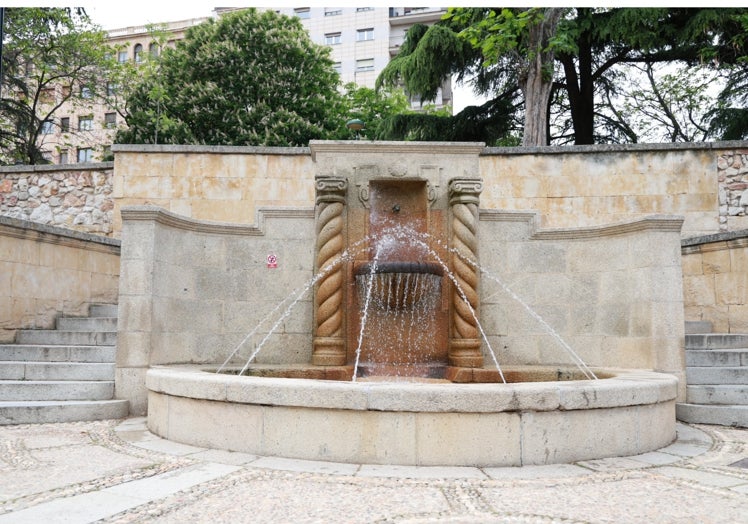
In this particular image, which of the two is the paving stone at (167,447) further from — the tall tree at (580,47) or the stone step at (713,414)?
the tall tree at (580,47)

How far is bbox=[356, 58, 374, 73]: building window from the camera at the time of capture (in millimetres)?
45344

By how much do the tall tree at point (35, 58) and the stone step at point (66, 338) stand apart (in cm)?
1445

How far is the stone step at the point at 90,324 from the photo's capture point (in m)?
8.31

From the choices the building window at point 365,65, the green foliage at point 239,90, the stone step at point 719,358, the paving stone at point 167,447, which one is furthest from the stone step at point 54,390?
the building window at point 365,65

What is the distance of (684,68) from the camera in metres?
21.0

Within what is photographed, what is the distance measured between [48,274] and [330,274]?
4448mm

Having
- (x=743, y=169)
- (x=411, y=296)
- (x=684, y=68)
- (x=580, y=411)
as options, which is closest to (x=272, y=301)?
(x=411, y=296)

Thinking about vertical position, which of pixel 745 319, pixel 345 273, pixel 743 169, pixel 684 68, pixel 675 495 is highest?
pixel 684 68

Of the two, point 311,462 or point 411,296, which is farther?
point 411,296

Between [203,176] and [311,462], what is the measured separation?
27.0ft

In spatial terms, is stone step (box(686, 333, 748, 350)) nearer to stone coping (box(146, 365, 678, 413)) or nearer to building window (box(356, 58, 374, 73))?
stone coping (box(146, 365, 678, 413))

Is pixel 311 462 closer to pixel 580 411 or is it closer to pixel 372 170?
pixel 580 411

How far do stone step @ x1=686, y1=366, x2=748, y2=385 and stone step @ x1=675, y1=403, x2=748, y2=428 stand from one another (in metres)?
0.59

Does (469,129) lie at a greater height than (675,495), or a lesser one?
greater
